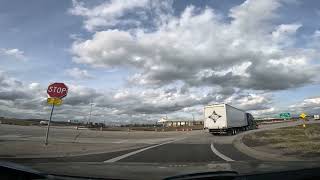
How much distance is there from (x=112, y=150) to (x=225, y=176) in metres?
20.9

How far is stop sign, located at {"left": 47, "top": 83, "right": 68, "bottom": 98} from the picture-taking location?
78.9 feet

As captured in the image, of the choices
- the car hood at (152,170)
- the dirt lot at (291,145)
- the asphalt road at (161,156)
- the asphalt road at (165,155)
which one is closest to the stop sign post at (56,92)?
the asphalt road at (165,155)

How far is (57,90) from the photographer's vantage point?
24.2m

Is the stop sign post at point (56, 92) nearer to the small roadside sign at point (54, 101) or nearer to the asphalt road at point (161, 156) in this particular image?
the small roadside sign at point (54, 101)

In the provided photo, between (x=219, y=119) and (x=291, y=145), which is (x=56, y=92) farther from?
(x=219, y=119)

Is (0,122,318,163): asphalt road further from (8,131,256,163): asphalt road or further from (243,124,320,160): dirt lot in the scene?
(243,124,320,160): dirt lot

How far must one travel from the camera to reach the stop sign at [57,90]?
2406cm

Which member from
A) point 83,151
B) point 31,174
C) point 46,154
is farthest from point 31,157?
point 31,174

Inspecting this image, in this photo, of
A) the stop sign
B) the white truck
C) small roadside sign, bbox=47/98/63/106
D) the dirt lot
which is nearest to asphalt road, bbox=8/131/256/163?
the dirt lot

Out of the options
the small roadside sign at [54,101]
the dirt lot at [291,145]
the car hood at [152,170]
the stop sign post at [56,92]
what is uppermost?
the stop sign post at [56,92]

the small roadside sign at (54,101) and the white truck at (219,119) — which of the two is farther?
the white truck at (219,119)

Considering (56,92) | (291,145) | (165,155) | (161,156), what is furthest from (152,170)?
(291,145)

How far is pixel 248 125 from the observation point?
78562 millimetres

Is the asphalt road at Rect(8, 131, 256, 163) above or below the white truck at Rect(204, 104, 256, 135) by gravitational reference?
below
